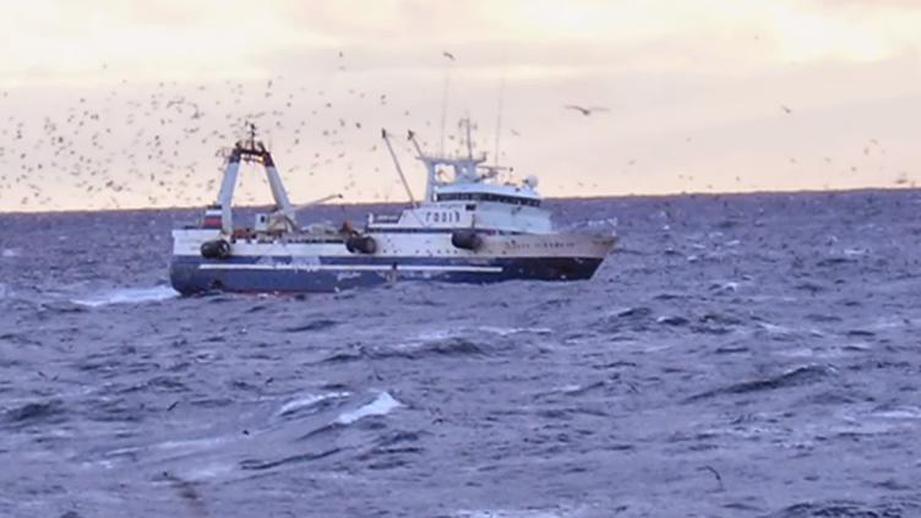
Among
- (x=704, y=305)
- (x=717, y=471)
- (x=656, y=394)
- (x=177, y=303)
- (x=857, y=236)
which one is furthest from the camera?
(x=857, y=236)

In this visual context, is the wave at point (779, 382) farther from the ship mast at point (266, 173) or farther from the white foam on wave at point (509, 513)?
the ship mast at point (266, 173)

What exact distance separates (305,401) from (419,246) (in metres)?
38.0

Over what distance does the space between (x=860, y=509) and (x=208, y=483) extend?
9.20m

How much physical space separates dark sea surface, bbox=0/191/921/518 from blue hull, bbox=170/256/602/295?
3180 millimetres

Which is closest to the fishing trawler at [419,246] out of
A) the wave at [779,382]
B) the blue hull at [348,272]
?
the blue hull at [348,272]

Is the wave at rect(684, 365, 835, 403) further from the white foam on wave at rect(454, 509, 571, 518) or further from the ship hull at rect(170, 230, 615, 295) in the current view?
the ship hull at rect(170, 230, 615, 295)

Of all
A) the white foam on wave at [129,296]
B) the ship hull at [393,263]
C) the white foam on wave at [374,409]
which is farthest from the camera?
the white foam on wave at [129,296]

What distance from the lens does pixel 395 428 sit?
34.9 m

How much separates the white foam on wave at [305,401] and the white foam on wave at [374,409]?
3.22 feet

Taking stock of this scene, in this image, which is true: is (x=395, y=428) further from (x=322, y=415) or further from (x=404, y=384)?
(x=404, y=384)

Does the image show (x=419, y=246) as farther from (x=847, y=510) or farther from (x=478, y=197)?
(x=847, y=510)

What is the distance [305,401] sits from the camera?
39094 mm

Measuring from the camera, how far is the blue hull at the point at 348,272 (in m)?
75.8

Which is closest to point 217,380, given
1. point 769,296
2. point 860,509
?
point 860,509
